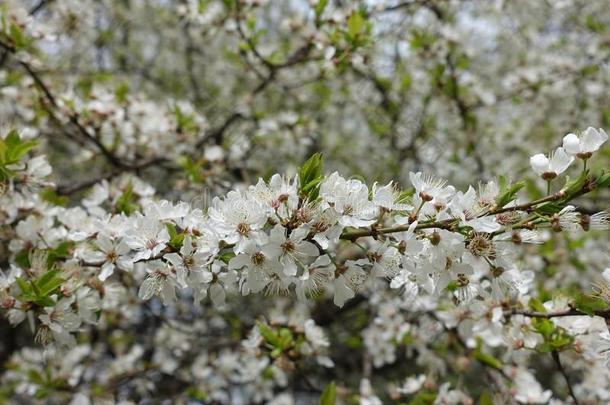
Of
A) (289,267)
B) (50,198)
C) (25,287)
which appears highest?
(289,267)

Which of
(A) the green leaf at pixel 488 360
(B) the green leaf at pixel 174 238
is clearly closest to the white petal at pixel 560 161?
(B) the green leaf at pixel 174 238

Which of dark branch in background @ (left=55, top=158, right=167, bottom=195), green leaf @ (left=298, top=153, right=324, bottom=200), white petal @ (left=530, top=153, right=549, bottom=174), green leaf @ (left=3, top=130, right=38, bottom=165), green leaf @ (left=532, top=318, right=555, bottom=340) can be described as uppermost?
green leaf @ (left=298, top=153, right=324, bottom=200)

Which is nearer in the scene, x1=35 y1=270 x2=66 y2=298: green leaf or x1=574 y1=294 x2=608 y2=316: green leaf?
x1=574 y1=294 x2=608 y2=316: green leaf

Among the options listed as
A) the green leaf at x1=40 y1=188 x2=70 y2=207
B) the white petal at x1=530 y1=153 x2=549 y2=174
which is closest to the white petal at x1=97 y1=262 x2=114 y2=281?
the green leaf at x1=40 y1=188 x2=70 y2=207

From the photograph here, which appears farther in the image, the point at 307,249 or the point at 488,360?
the point at 488,360

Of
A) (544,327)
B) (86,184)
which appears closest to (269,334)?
(544,327)

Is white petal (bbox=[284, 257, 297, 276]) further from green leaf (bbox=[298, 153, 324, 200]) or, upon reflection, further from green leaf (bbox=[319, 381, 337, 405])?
green leaf (bbox=[319, 381, 337, 405])

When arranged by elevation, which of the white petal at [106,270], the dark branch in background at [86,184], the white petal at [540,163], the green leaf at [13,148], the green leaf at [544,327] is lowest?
the dark branch in background at [86,184]

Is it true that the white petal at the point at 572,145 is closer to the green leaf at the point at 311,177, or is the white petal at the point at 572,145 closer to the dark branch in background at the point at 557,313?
the dark branch in background at the point at 557,313

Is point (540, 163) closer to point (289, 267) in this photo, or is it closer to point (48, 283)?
point (289, 267)
